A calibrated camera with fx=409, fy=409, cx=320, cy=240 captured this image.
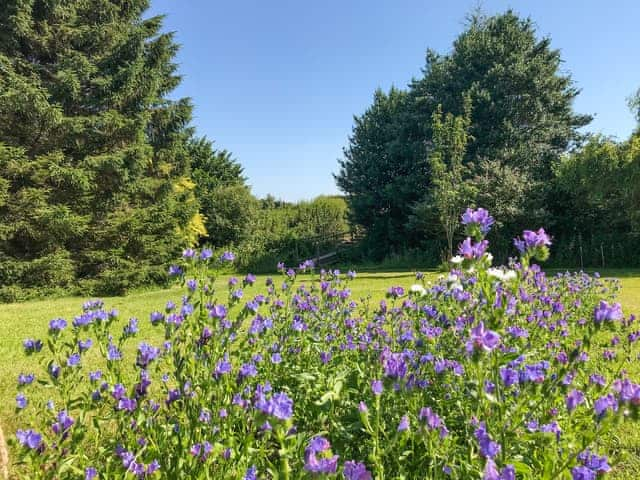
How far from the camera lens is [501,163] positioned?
50.3 feet

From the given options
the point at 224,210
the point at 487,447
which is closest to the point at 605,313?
the point at 487,447

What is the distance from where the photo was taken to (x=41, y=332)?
563cm

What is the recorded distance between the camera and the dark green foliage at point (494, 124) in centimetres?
1468

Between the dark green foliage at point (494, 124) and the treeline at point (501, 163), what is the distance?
42 mm

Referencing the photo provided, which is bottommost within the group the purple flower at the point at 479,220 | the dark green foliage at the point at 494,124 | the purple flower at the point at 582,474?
the purple flower at the point at 582,474

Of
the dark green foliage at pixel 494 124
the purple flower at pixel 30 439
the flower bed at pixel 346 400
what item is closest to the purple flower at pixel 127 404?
the flower bed at pixel 346 400

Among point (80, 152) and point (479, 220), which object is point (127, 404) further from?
point (80, 152)

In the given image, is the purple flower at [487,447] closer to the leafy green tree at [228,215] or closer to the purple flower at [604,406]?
the purple flower at [604,406]

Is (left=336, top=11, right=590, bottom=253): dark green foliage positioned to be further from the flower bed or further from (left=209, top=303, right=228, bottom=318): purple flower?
(left=209, top=303, right=228, bottom=318): purple flower

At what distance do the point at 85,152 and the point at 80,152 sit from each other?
0.12 m

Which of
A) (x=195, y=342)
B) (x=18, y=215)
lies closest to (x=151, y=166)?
(x=18, y=215)

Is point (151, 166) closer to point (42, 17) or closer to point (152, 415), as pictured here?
point (42, 17)

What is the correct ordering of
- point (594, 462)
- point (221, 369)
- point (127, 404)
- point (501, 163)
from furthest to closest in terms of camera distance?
point (501, 163), point (221, 369), point (127, 404), point (594, 462)

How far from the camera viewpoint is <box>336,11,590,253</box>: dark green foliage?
14.7 meters
